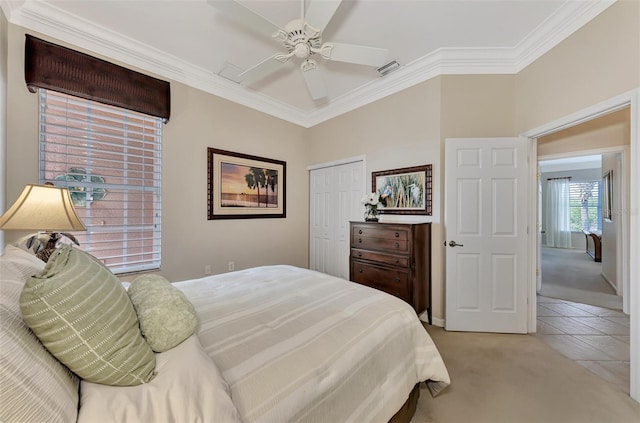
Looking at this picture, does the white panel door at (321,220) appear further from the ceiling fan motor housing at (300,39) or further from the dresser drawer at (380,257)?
the ceiling fan motor housing at (300,39)

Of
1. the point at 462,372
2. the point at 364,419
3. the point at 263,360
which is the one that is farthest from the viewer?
the point at 462,372

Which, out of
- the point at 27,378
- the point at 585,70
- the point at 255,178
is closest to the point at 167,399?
the point at 27,378

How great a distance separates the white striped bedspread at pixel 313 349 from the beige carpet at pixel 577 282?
11.7 ft

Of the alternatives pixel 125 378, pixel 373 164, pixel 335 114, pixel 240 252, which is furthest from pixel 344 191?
pixel 125 378

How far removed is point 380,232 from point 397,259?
34cm

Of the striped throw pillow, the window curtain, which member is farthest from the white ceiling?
the window curtain

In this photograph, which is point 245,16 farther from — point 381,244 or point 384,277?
point 384,277

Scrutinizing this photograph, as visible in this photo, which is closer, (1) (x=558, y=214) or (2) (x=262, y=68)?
(2) (x=262, y=68)

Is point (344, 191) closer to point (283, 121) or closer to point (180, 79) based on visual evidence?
point (283, 121)

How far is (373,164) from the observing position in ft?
11.4

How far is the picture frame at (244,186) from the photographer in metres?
3.23

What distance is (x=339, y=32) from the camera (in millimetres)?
2387

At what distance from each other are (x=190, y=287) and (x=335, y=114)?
3.20 meters

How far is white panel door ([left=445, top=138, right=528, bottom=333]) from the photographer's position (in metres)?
2.60
